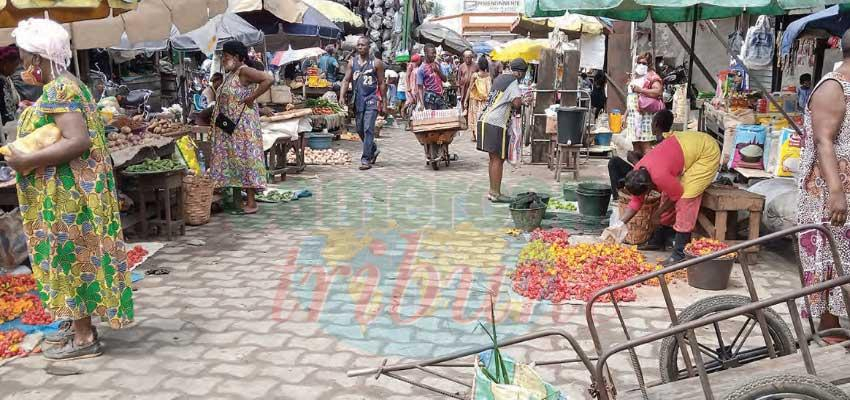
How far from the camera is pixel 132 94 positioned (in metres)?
15.8

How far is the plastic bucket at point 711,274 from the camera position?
5836 mm

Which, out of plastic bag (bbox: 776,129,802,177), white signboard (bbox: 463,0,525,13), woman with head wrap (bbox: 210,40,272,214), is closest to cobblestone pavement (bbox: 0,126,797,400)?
woman with head wrap (bbox: 210,40,272,214)

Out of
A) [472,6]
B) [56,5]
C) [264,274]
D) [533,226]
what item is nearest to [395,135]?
[533,226]

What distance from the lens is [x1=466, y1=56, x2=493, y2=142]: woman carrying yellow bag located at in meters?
15.5

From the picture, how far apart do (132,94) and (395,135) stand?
643 centimetres

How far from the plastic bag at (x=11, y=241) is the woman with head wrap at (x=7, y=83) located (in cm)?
252

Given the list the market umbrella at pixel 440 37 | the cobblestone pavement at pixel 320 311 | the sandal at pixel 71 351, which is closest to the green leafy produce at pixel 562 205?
the cobblestone pavement at pixel 320 311

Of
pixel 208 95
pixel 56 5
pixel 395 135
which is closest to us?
pixel 56 5

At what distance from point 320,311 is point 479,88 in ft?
36.5

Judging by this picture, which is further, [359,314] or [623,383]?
[359,314]

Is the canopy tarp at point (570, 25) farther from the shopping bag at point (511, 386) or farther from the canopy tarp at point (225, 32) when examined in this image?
the shopping bag at point (511, 386)

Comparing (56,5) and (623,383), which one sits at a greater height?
(56,5)

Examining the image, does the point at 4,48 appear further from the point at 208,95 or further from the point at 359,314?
the point at 359,314

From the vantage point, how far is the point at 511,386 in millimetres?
2867
